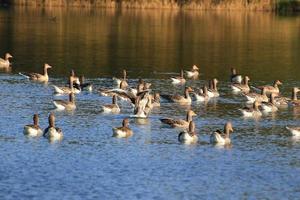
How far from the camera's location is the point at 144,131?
29234mm

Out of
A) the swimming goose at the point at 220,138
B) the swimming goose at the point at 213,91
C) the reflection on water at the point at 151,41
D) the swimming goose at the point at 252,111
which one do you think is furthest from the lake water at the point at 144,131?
the swimming goose at the point at 252,111

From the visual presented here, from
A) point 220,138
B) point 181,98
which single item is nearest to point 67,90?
point 181,98

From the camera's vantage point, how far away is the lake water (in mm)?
21953

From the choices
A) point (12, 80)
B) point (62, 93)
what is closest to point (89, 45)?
point (12, 80)

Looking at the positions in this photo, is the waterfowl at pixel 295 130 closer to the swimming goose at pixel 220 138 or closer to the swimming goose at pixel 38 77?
the swimming goose at pixel 220 138

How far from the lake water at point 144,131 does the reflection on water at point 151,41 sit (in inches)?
4.9

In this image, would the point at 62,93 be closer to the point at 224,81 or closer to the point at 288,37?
the point at 224,81

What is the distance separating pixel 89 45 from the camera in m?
59.6

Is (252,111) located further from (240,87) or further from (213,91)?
(240,87)

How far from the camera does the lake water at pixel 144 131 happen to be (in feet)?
72.0

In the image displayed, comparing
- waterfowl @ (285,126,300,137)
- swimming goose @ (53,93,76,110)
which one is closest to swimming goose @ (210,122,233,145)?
waterfowl @ (285,126,300,137)

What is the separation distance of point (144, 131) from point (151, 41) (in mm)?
34860

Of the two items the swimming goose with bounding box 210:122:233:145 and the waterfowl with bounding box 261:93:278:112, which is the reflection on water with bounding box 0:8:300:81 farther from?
the swimming goose with bounding box 210:122:233:145

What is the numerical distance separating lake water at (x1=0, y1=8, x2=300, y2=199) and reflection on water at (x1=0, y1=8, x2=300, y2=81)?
0.13 metres
